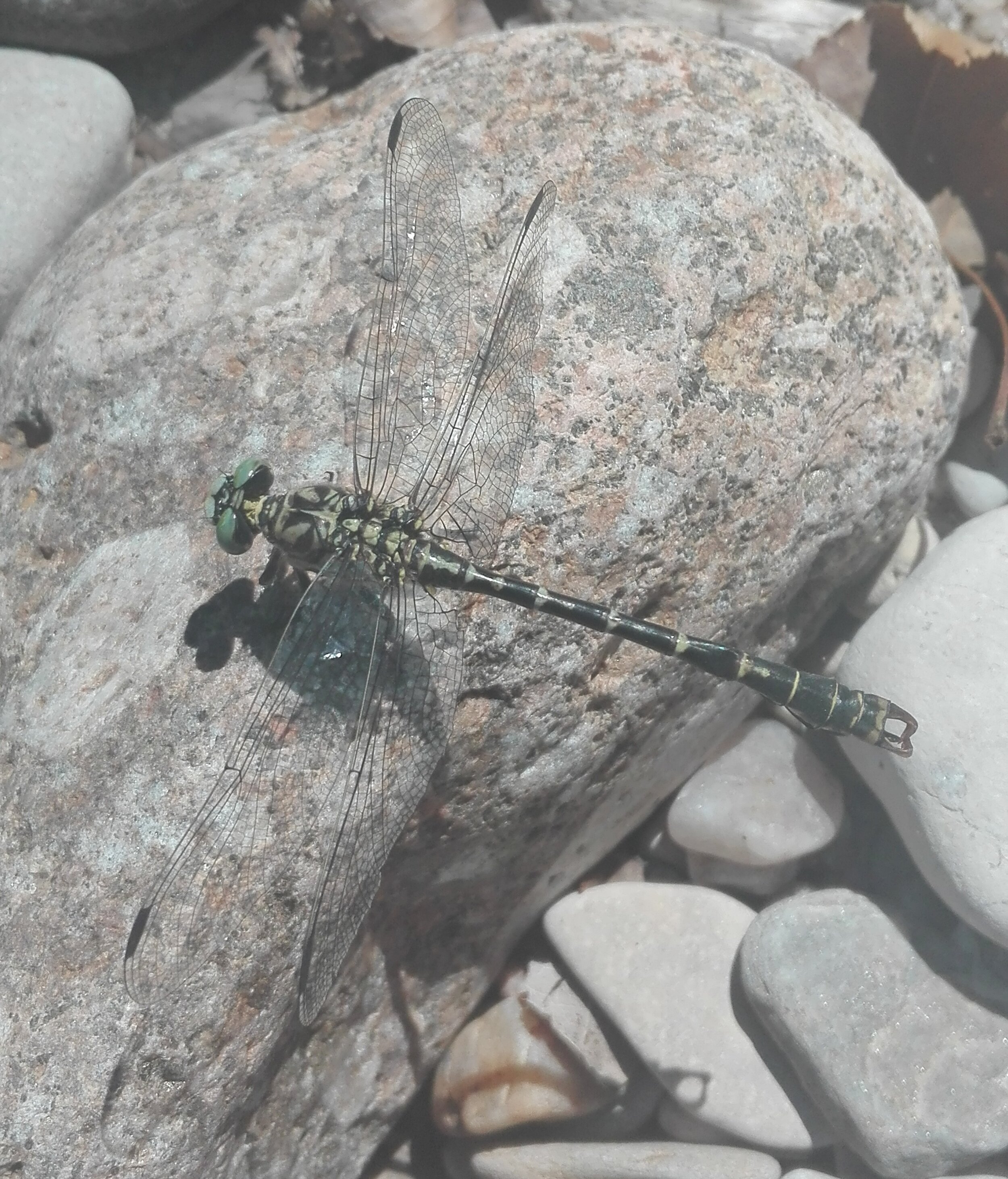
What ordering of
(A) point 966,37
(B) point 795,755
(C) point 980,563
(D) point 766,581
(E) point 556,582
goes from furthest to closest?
1. (A) point 966,37
2. (B) point 795,755
3. (C) point 980,563
4. (D) point 766,581
5. (E) point 556,582

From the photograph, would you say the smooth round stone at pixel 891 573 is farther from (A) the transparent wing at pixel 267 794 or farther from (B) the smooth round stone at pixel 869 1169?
(A) the transparent wing at pixel 267 794

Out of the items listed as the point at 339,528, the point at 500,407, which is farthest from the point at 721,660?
the point at 339,528

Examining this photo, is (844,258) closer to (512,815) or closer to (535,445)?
(535,445)

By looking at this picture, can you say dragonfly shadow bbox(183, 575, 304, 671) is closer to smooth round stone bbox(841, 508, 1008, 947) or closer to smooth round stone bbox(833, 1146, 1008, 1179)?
smooth round stone bbox(841, 508, 1008, 947)

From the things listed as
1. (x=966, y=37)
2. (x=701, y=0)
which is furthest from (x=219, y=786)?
(x=966, y=37)

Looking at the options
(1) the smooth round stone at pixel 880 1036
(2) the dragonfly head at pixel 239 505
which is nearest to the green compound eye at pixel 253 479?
(2) the dragonfly head at pixel 239 505

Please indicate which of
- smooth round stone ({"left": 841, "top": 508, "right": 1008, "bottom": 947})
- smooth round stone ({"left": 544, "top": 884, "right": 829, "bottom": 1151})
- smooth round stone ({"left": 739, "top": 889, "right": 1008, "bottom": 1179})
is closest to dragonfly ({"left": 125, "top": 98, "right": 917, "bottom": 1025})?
smooth round stone ({"left": 841, "top": 508, "right": 1008, "bottom": 947})

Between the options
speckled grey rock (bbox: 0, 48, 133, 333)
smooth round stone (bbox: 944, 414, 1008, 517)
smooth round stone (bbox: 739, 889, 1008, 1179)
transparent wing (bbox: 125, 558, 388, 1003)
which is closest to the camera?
transparent wing (bbox: 125, 558, 388, 1003)
